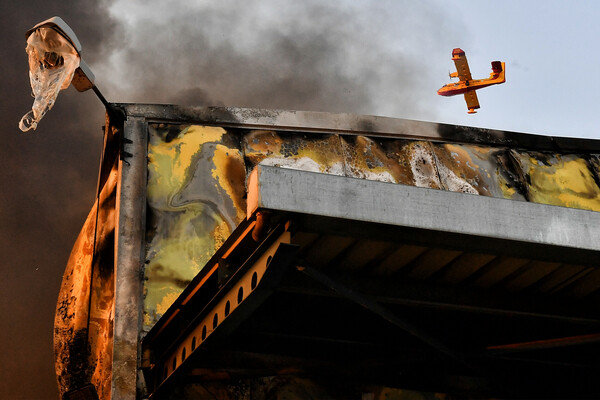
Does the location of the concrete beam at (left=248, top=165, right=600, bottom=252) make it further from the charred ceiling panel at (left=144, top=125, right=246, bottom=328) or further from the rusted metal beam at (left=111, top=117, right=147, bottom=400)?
the charred ceiling panel at (left=144, top=125, right=246, bottom=328)

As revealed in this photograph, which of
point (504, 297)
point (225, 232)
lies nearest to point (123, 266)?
point (225, 232)

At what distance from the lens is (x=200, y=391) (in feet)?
Result: 22.5

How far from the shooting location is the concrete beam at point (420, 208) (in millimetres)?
4348

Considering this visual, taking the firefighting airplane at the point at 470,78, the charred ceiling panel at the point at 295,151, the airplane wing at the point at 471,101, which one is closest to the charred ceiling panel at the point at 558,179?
the charred ceiling panel at the point at 295,151

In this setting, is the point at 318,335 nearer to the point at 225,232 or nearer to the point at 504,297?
the point at 504,297

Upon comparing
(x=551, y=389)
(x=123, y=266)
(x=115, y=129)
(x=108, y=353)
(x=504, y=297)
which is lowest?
(x=551, y=389)

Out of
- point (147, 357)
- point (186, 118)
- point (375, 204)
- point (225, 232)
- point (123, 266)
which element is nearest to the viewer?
point (375, 204)

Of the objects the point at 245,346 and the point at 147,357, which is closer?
the point at 245,346

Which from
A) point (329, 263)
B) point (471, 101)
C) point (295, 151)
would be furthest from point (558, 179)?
point (471, 101)

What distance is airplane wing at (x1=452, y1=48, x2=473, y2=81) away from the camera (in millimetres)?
22750

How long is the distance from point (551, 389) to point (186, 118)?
4967mm

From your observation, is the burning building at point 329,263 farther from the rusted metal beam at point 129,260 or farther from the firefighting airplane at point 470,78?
the firefighting airplane at point 470,78

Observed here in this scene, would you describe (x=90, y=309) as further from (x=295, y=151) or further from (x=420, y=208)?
(x=420, y=208)

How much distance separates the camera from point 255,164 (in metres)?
9.14
